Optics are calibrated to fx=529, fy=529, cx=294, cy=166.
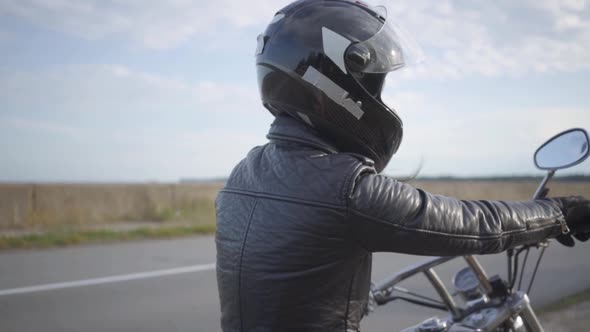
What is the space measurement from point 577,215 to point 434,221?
1.83 feet

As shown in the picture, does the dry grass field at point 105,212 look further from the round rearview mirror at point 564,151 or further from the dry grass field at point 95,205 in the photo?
the round rearview mirror at point 564,151

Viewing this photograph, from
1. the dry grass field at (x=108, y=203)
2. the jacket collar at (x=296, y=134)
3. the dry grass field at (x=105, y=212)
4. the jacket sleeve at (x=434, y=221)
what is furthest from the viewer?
the dry grass field at (x=108, y=203)

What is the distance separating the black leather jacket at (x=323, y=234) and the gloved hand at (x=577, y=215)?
217mm

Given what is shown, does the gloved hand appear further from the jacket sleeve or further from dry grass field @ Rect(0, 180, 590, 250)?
dry grass field @ Rect(0, 180, 590, 250)

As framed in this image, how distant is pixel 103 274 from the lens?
679cm

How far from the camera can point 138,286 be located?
20.4 ft

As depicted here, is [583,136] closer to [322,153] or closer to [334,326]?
[322,153]

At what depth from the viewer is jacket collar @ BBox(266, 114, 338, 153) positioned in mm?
1564

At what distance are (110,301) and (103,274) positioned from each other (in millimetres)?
1385

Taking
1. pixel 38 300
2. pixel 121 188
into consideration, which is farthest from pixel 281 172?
pixel 121 188

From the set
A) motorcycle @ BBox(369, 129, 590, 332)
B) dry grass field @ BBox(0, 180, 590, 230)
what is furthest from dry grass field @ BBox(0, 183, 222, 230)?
motorcycle @ BBox(369, 129, 590, 332)

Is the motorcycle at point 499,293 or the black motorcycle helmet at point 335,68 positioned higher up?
the black motorcycle helmet at point 335,68

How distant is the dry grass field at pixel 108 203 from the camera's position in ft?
42.5

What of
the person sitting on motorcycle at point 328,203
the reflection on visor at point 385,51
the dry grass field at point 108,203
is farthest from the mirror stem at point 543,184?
the dry grass field at point 108,203
